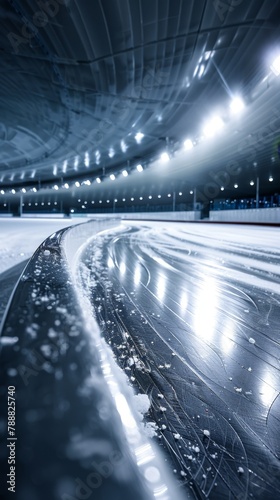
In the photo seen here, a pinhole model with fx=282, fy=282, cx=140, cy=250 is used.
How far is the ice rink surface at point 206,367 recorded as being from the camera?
74 cm

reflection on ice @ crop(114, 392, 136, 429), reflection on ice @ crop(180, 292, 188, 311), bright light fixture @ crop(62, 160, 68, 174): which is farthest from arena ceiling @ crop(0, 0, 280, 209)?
reflection on ice @ crop(114, 392, 136, 429)

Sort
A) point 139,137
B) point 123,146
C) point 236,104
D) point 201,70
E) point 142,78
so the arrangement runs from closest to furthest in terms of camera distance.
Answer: point 201,70 < point 142,78 < point 236,104 < point 139,137 < point 123,146

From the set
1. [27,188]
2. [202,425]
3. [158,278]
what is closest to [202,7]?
[158,278]

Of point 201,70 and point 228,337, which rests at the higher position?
point 201,70

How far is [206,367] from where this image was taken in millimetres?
1228

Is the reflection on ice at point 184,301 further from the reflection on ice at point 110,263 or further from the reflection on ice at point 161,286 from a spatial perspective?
the reflection on ice at point 110,263

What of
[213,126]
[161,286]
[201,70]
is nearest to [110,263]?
[161,286]

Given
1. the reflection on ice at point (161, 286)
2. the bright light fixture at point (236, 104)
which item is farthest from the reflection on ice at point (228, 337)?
the bright light fixture at point (236, 104)

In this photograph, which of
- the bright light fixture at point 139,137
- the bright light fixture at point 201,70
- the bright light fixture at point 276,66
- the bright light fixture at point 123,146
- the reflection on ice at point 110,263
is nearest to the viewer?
the reflection on ice at point 110,263

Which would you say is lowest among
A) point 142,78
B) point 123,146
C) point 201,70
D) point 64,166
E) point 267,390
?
Answer: point 267,390

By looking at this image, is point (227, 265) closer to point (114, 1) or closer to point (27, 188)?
point (114, 1)

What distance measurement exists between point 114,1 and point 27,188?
3092 cm

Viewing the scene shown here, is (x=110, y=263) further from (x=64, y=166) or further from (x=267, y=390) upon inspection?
(x=64, y=166)

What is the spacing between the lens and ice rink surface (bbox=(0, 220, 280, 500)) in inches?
29.0
